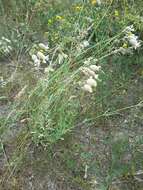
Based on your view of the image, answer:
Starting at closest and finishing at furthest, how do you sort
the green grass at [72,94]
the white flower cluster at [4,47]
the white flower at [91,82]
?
the white flower at [91,82]
the green grass at [72,94]
the white flower cluster at [4,47]

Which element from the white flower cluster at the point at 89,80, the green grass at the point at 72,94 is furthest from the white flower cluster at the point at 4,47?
the white flower cluster at the point at 89,80

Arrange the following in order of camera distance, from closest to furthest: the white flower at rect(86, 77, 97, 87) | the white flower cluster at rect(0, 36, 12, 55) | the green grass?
the white flower at rect(86, 77, 97, 87), the green grass, the white flower cluster at rect(0, 36, 12, 55)

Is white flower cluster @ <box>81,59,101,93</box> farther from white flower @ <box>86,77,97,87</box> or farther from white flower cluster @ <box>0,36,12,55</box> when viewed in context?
white flower cluster @ <box>0,36,12,55</box>

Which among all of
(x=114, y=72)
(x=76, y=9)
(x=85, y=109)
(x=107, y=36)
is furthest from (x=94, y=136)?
(x=76, y=9)

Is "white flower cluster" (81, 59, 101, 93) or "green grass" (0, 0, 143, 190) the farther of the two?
"green grass" (0, 0, 143, 190)

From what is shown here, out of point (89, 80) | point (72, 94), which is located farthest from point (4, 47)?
point (89, 80)

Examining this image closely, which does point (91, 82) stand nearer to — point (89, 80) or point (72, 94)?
point (89, 80)

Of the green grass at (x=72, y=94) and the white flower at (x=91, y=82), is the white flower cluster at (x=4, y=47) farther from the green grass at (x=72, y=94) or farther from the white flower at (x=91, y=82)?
the white flower at (x=91, y=82)

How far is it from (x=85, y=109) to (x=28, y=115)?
0.50 meters

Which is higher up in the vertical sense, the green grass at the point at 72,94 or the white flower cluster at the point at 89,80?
the white flower cluster at the point at 89,80

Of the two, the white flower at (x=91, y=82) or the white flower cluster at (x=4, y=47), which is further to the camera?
the white flower cluster at (x=4, y=47)

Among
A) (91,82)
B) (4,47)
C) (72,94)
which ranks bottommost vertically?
(72,94)

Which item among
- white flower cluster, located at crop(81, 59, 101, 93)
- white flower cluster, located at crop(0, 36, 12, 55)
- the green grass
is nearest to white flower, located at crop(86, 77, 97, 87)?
white flower cluster, located at crop(81, 59, 101, 93)

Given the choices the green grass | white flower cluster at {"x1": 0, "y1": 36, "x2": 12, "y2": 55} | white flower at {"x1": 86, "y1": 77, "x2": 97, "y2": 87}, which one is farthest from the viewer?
white flower cluster at {"x1": 0, "y1": 36, "x2": 12, "y2": 55}
